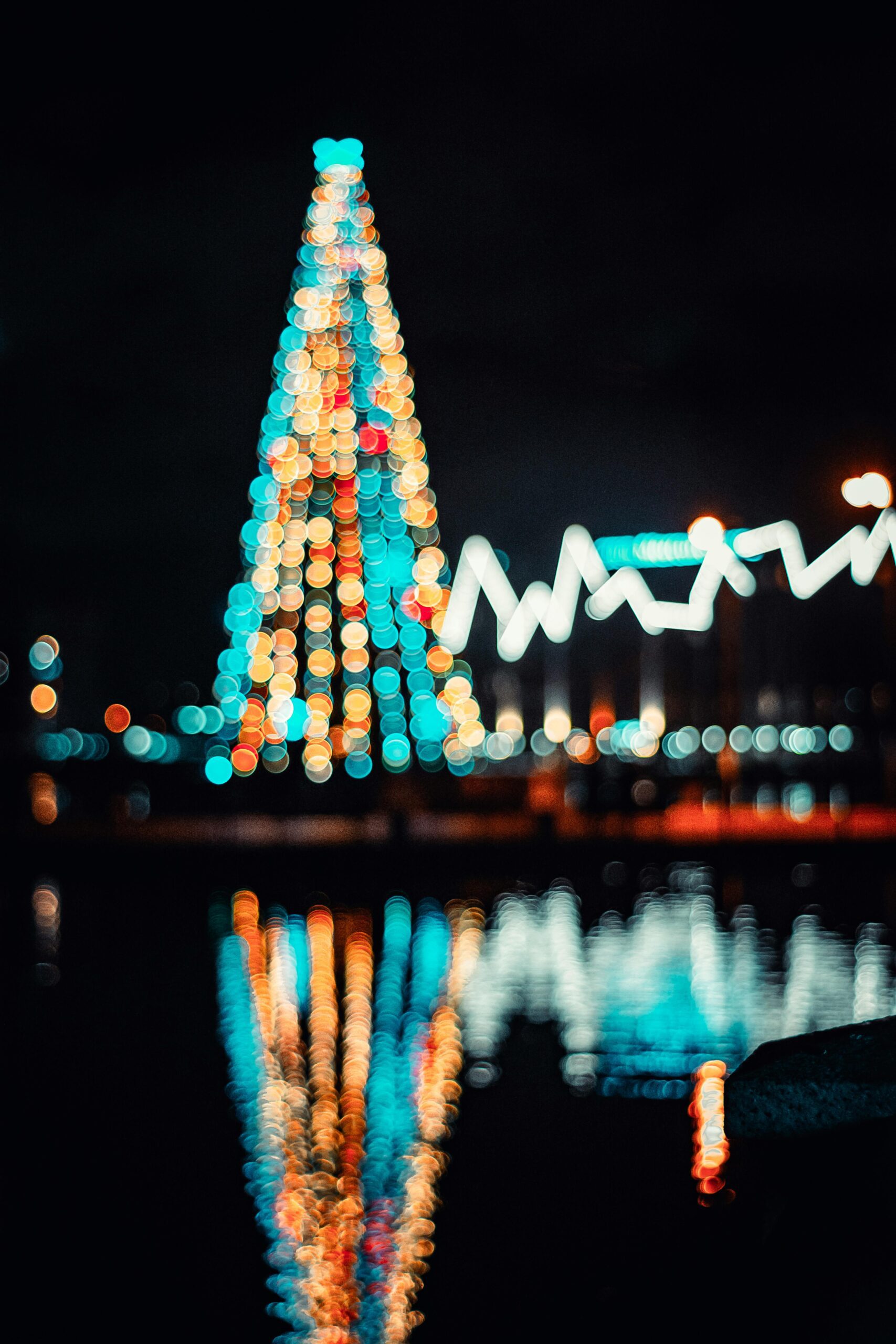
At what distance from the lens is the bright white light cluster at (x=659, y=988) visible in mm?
8102

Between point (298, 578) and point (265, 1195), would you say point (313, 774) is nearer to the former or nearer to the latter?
point (298, 578)

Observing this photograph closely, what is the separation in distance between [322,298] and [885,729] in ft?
70.0

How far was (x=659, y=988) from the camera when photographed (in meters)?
9.98

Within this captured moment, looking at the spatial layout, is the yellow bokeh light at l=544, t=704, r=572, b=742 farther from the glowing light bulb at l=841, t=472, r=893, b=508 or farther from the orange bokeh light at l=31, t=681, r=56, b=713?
the orange bokeh light at l=31, t=681, r=56, b=713

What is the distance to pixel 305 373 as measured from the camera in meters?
20.8

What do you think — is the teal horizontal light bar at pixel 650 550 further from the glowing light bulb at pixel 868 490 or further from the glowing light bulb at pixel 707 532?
the glowing light bulb at pixel 868 490

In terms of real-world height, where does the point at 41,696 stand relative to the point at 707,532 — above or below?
above

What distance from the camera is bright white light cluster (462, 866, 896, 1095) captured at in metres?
8.10

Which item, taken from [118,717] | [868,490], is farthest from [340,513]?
[118,717]

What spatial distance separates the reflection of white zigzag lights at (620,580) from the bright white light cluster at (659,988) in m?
10.0

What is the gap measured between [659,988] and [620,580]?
15.9 metres

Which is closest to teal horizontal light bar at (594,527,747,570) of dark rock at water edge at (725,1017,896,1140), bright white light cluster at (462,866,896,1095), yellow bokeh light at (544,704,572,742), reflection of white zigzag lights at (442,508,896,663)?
reflection of white zigzag lights at (442,508,896,663)

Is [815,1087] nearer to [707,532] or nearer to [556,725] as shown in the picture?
[707,532]

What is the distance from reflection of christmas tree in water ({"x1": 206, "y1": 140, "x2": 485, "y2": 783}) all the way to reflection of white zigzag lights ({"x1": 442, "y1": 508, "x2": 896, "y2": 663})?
1442mm
